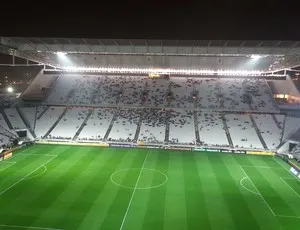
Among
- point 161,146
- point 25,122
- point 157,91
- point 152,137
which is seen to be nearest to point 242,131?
point 161,146

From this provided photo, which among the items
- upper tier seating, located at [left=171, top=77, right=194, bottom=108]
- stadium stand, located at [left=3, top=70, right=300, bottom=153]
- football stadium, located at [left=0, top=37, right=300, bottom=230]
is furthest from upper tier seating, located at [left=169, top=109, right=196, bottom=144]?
upper tier seating, located at [left=171, top=77, right=194, bottom=108]

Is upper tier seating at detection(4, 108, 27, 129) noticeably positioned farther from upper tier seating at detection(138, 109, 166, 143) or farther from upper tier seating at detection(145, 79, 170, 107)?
upper tier seating at detection(145, 79, 170, 107)

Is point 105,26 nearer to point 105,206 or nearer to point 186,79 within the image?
point 105,206

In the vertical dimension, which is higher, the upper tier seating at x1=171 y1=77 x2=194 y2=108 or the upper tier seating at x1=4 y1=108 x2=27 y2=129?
the upper tier seating at x1=171 y1=77 x2=194 y2=108

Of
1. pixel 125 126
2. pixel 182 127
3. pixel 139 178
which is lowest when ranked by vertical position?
pixel 139 178

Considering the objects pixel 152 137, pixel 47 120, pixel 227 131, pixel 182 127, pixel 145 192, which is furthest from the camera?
pixel 47 120

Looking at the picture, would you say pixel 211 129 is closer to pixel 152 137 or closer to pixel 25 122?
pixel 152 137
